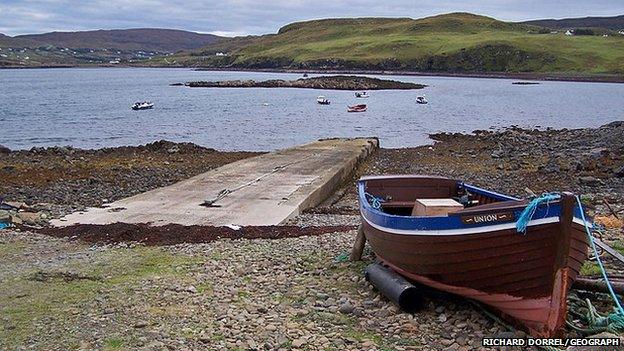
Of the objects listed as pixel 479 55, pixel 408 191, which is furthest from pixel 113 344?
pixel 479 55

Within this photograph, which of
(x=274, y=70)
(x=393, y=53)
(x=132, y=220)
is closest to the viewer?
(x=132, y=220)

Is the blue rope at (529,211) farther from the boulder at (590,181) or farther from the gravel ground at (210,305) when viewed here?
the boulder at (590,181)

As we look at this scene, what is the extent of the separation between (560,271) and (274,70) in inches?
7180

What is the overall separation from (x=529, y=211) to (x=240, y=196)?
490 inches

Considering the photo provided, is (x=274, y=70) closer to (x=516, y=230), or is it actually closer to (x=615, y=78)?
(x=615, y=78)

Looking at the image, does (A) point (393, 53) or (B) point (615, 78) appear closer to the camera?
(B) point (615, 78)

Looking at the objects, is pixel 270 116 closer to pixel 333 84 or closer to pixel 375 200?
pixel 333 84

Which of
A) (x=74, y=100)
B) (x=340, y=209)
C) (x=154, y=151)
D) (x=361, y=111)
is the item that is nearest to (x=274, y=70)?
(x=74, y=100)

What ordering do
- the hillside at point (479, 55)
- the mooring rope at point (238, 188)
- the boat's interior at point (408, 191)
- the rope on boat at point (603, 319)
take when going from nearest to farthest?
1. the rope on boat at point (603, 319)
2. the boat's interior at point (408, 191)
3. the mooring rope at point (238, 188)
4. the hillside at point (479, 55)

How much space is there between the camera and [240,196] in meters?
20.0

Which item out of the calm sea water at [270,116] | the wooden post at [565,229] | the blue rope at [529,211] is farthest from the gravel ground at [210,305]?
the calm sea water at [270,116]

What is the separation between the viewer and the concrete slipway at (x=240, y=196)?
1708 cm

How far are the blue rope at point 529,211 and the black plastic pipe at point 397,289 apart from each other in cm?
212

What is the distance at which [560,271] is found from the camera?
8516mm
